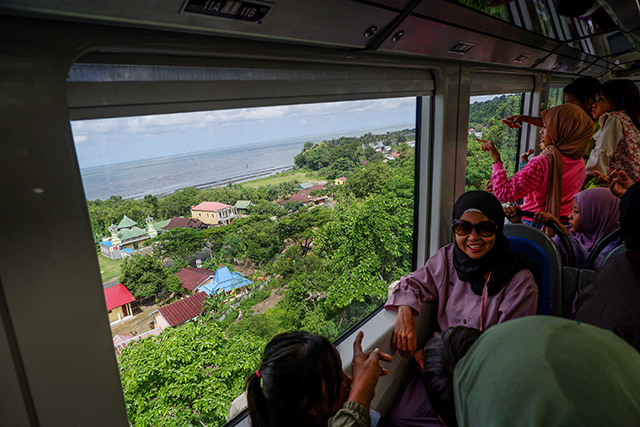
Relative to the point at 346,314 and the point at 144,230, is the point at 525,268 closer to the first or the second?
the point at 346,314

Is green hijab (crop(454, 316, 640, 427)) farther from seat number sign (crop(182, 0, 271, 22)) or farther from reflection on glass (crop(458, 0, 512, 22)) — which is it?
reflection on glass (crop(458, 0, 512, 22))

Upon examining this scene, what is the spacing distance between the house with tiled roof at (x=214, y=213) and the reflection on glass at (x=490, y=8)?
1.26 metres

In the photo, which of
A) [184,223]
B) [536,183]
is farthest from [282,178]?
[536,183]

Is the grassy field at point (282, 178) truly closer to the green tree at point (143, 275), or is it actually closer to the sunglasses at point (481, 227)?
the green tree at point (143, 275)

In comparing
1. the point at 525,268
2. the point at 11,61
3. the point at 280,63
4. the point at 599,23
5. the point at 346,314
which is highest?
the point at 599,23

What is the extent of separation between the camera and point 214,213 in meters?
1.48

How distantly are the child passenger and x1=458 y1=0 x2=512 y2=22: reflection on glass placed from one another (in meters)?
1.39

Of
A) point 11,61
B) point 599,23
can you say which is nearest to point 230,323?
point 11,61

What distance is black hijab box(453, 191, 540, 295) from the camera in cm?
162

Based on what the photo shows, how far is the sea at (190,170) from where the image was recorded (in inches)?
44.1

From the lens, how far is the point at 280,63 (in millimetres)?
Answer: 1339

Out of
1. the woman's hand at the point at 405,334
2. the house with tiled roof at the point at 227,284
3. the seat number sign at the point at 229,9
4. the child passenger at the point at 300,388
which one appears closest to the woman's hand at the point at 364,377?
the child passenger at the point at 300,388

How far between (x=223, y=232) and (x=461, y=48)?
1607mm

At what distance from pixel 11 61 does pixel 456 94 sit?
2.33 m
